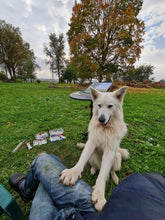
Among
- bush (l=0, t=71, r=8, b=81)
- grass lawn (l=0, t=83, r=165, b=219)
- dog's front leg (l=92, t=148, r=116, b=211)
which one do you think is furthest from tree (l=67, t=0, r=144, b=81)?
bush (l=0, t=71, r=8, b=81)

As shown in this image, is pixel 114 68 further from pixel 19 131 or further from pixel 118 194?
pixel 118 194

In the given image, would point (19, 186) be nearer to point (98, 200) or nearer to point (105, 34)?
point (98, 200)

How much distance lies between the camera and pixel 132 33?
361 inches

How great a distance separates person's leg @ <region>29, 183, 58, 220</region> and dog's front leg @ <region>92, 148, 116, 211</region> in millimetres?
428

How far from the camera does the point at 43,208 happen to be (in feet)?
3.07

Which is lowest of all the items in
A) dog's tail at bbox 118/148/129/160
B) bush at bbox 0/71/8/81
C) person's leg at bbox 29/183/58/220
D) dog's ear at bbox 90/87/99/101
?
dog's tail at bbox 118/148/129/160

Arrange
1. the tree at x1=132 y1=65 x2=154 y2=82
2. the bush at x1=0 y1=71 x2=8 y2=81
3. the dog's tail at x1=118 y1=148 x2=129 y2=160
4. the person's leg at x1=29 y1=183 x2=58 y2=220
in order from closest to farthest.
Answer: the person's leg at x1=29 y1=183 x2=58 y2=220
the dog's tail at x1=118 y1=148 x2=129 y2=160
the bush at x1=0 y1=71 x2=8 y2=81
the tree at x1=132 y1=65 x2=154 y2=82

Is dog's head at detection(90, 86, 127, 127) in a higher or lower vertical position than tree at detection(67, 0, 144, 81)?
lower

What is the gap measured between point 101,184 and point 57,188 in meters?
0.57

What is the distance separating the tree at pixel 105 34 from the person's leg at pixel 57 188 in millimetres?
9928

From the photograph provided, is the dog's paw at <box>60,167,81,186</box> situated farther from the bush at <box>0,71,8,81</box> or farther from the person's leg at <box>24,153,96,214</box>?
the bush at <box>0,71,8,81</box>

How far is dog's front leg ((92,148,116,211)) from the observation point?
1.04 metres

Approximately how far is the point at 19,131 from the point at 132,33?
12090 mm

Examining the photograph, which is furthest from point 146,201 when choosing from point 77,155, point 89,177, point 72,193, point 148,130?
point 148,130
